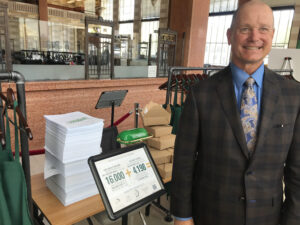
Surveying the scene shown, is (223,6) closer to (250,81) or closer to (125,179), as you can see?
(250,81)

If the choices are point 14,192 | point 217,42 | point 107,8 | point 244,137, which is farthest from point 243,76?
point 217,42

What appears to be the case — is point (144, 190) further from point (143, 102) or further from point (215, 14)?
point (215, 14)

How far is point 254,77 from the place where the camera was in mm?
1121

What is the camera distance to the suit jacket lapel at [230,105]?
1071 millimetres

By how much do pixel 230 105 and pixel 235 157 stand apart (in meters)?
0.24

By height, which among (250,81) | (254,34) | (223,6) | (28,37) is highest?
(223,6)

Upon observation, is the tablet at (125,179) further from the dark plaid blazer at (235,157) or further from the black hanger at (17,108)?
the black hanger at (17,108)

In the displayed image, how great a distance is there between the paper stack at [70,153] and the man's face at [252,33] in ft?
2.82

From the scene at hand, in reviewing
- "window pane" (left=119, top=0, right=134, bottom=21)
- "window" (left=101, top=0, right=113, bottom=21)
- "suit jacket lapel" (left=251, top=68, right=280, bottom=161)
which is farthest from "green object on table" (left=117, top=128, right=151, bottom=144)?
"window" (left=101, top=0, right=113, bottom=21)

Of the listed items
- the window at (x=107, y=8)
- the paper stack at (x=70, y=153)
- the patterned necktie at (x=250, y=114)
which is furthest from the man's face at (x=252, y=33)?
the window at (x=107, y=8)

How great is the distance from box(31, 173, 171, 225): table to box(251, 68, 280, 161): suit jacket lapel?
3.09 ft

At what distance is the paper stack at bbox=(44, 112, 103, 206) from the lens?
130cm

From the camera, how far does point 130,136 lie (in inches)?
64.1

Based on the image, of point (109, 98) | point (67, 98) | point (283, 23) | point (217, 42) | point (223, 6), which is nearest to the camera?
point (109, 98)
